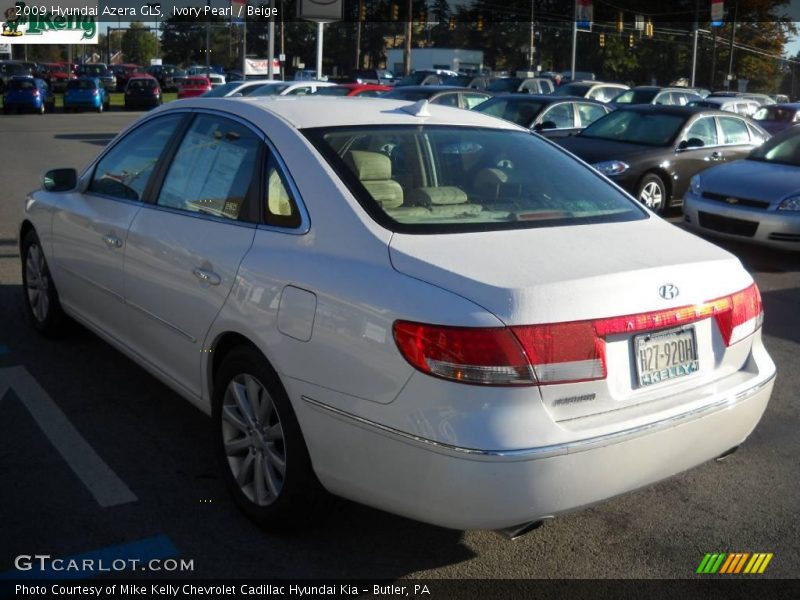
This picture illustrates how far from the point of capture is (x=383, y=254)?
3.18 m

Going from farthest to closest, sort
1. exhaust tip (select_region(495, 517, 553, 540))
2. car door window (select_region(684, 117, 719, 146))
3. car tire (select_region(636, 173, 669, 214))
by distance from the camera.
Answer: car door window (select_region(684, 117, 719, 146)) → car tire (select_region(636, 173, 669, 214)) → exhaust tip (select_region(495, 517, 553, 540))

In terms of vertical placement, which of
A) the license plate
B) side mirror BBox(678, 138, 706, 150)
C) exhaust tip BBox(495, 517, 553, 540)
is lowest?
exhaust tip BBox(495, 517, 553, 540)

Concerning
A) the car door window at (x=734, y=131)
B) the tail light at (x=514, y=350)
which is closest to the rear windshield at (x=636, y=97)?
the car door window at (x=734, y=131)

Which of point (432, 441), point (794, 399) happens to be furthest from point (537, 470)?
point (794, 399)

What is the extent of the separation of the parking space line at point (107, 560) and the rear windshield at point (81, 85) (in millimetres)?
36248

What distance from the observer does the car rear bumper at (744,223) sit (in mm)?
9125

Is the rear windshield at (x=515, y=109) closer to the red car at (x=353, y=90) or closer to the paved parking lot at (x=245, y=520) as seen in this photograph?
the red car at (x=353, y=90)

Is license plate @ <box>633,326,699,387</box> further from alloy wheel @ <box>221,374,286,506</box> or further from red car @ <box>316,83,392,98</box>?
red car @ <box>316,83,392,98</box>

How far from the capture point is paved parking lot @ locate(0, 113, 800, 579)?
11.3 ft

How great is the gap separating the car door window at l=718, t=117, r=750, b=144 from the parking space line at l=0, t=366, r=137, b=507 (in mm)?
10564

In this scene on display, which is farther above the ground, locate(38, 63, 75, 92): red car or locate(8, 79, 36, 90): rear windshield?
locate(38, 63, 75, 92): red car

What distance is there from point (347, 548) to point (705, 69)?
247ft

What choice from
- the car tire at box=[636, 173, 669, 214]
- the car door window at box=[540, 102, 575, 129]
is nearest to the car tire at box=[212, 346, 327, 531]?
the car tire at box=[636, 173, 669, 214]

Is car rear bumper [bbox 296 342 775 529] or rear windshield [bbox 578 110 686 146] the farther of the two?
rear windshield [bbox 578 110 686 146]
